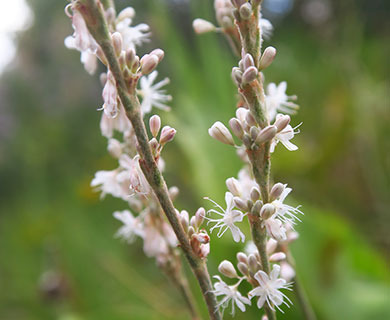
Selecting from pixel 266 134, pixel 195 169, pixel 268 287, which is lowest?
pixel 268 287

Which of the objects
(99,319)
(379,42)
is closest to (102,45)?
(99,319)

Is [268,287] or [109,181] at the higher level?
[109,181]

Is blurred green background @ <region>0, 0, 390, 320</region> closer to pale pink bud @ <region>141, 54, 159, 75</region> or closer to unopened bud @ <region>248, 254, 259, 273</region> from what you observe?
unopened bud @ <region>248, 254, 259, 273</region>

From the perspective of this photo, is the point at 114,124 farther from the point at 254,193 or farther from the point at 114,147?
the point at 254,193

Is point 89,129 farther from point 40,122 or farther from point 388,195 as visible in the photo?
point 388,195

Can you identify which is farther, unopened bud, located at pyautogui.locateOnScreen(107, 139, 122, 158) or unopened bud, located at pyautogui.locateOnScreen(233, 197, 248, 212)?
unopened bud, located at pyautogui.locateOnScreen(107, 139, 122, 158)

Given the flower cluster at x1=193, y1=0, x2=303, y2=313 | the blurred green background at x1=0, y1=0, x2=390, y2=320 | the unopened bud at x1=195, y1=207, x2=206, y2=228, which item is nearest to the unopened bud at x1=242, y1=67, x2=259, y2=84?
the flower cluster at x1=193, y1=0, x2=303, y2=313

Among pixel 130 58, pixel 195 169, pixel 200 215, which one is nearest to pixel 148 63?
pixel 130 58

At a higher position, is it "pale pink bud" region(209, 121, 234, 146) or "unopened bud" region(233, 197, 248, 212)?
"pale pink bud" region(209, 121, 234, 146)
